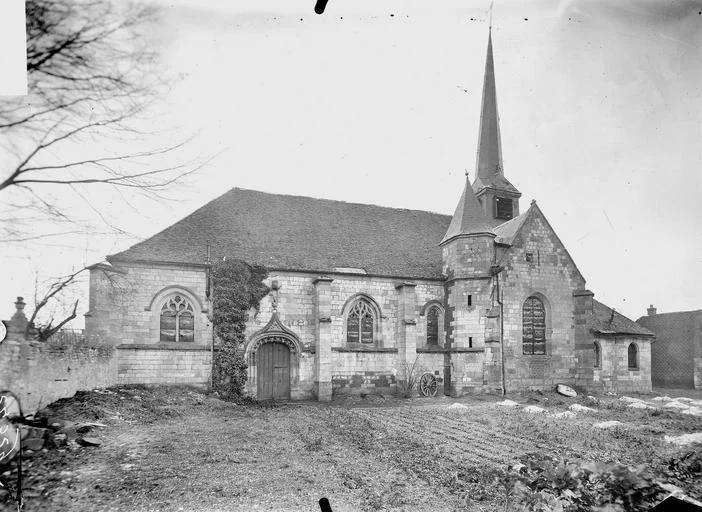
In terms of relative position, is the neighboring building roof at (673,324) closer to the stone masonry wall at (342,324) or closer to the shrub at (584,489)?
the shrub at (584,489)

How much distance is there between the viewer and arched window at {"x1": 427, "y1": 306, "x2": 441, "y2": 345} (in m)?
18.0

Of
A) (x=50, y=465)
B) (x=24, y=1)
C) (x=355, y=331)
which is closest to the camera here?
(x=24, y=1)

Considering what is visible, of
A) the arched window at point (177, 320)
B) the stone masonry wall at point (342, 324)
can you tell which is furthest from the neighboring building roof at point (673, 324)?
the arched window at point (177, 320)

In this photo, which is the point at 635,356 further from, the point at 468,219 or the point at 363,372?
the point at 363,372

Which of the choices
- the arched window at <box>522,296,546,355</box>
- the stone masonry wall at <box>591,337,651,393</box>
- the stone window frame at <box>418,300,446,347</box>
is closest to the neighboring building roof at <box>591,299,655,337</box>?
the stone masonry wall at <box>591,337,651,393</box>

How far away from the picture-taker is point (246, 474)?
5488 millimetres

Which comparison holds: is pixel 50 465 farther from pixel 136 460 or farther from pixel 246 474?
pixel 246 474

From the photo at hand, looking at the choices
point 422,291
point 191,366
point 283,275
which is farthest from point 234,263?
point 422,291

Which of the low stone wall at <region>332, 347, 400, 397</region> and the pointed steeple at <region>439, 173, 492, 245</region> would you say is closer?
the low stone wall at <region>332, 347, 400, 397</region>

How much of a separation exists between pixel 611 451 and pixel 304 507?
476 cm

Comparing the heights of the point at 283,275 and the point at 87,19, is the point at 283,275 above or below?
below

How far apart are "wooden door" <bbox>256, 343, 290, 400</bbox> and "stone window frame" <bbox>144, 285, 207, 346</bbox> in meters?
2.37

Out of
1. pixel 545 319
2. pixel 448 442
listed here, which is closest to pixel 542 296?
pixel 545 319

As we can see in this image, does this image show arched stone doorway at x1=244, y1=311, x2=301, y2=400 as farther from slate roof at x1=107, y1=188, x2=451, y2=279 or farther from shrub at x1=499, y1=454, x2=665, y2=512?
shrub at x1=499, y1=454, x2=665, y2=512
